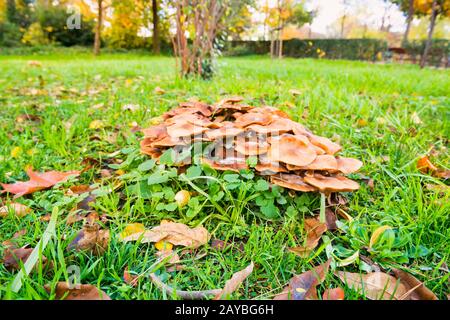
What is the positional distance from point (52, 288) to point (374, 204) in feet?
4.14

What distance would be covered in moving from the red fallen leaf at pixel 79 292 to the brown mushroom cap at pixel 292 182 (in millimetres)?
711

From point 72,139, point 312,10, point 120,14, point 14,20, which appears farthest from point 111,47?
point 72,139

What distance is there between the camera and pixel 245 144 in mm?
1323

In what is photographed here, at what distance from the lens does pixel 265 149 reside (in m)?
1.28

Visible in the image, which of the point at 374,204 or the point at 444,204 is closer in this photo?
the point at 444,204

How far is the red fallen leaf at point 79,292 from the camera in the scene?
2.74 feet

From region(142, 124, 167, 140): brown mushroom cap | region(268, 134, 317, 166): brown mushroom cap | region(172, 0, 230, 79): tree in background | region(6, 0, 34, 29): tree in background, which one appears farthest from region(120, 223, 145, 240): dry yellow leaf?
region(6, 0, 34, 29): tree in background

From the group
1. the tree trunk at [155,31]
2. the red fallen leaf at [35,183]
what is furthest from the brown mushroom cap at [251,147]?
the tree trunk at [155,31]

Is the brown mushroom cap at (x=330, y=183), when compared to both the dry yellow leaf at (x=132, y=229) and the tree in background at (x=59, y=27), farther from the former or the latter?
the tree in background at (x=59, y=27)

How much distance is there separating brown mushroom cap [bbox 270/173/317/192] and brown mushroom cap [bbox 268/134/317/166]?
0.24 feet

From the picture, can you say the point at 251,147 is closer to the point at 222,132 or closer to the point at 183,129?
the point at 222,132

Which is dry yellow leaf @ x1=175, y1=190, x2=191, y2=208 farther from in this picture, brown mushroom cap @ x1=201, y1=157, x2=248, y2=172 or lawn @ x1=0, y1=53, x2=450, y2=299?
brown mushroom cap @ x1=201, y1=157, x2=248, y2=172

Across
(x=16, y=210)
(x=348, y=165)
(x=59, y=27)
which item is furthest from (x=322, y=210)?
(x=59, y=27)

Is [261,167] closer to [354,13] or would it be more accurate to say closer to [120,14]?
[120,14]
